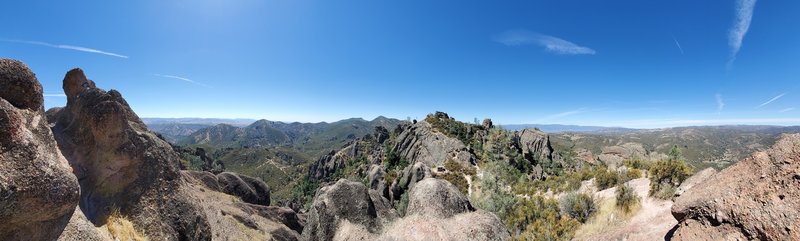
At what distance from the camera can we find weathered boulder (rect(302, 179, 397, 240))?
607 inches

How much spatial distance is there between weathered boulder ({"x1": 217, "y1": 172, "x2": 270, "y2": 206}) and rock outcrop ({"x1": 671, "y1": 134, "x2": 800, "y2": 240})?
41557 millimetres

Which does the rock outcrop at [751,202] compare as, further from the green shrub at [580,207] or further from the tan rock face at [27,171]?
the tan rock face at [27,171]

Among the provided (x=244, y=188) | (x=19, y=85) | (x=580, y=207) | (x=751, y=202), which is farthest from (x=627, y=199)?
(x=244, y=188)

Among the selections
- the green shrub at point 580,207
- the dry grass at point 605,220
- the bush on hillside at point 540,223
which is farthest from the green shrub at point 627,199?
the bush on hillside at point 540,223

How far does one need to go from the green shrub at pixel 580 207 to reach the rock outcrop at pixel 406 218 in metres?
6.15

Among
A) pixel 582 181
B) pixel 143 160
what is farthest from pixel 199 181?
pixel 582 181

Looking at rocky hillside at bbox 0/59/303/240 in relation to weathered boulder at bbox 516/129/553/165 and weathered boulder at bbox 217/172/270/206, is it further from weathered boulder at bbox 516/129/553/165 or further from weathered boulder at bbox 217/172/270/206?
weathered boulder at bbox 516/129/553/165

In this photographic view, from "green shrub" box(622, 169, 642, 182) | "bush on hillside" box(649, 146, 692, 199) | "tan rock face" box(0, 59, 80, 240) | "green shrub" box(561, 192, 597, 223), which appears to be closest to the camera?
"tan rock face" box(0, 59, 80, 240)

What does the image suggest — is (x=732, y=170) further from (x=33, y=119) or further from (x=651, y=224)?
(x=33, y=119)

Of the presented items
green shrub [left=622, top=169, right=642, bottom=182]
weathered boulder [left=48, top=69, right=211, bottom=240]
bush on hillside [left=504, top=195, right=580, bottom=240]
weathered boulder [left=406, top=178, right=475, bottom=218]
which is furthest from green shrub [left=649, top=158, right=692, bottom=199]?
weathered boulder [left=48, top=69, right=211, bottom=240]

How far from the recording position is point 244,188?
1688 inches

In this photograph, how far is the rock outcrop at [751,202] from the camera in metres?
7.03

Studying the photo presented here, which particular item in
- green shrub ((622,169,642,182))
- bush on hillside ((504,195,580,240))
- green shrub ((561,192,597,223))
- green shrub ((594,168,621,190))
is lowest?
bush on hillside ((504,195,580,240))

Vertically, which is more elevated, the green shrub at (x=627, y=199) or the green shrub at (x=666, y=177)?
the green shrub at (x=666, y=177)
